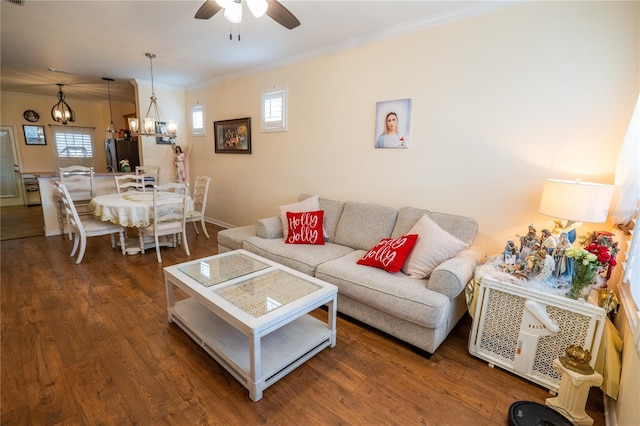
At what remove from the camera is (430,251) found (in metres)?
2.22

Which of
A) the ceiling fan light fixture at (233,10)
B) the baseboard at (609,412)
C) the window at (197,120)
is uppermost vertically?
the ceiling fan light fixture at (233,10)

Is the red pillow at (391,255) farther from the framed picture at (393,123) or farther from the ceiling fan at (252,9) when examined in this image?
the ceiling fan at (252,9)

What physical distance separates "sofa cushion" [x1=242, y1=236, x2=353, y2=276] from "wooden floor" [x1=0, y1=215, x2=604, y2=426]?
0.55 metres

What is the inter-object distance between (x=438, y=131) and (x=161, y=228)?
3.28 metres

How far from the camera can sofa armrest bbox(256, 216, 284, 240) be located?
10.3ft

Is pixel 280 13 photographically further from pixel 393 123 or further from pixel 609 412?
pixel 609 412

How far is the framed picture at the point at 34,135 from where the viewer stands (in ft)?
21.7

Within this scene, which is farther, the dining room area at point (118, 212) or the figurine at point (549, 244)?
the dining room area at point (118, 212)

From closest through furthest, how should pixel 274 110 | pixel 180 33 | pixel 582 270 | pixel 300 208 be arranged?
1. pixel 582 270
2. pixel 180 33
3. pixel 300 208
4. pixel 274 110

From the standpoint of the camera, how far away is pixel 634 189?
165 centimetres

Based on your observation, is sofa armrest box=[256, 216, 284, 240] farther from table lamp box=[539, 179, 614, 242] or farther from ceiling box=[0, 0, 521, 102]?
table lamp box=[539, 179, 614, 242]

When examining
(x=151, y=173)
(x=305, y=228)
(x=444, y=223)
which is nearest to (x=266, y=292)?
(x=305, y=228)

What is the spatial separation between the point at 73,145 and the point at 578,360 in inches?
381

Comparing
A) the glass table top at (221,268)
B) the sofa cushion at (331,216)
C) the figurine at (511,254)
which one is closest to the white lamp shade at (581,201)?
the figurine at (511,254)
